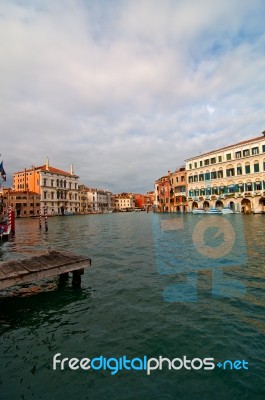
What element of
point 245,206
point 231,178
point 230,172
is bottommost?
point 245,206

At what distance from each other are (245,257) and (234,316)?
6381mm

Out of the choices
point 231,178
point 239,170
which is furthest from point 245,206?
point 239,170

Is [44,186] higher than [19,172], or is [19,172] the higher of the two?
[19,172]

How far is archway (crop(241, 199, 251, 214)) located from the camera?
45.9 meters

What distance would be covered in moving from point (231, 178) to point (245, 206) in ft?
20.9

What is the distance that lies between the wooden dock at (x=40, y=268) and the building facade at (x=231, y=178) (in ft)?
145

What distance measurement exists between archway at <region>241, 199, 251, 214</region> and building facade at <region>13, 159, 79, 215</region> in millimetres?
62469

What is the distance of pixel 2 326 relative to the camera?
5.45m

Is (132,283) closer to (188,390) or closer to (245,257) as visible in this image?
(188,390)

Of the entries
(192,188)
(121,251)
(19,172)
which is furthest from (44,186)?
(121,251)

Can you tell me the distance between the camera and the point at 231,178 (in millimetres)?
49562

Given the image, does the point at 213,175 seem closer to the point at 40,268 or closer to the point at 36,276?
the point at 40,268

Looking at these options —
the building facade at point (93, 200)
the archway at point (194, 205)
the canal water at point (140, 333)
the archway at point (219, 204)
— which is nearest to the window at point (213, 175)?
the archway at point (219, 204)

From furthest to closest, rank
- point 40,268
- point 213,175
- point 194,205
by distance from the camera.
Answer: point 194,205
point 213,175
point 40,268
